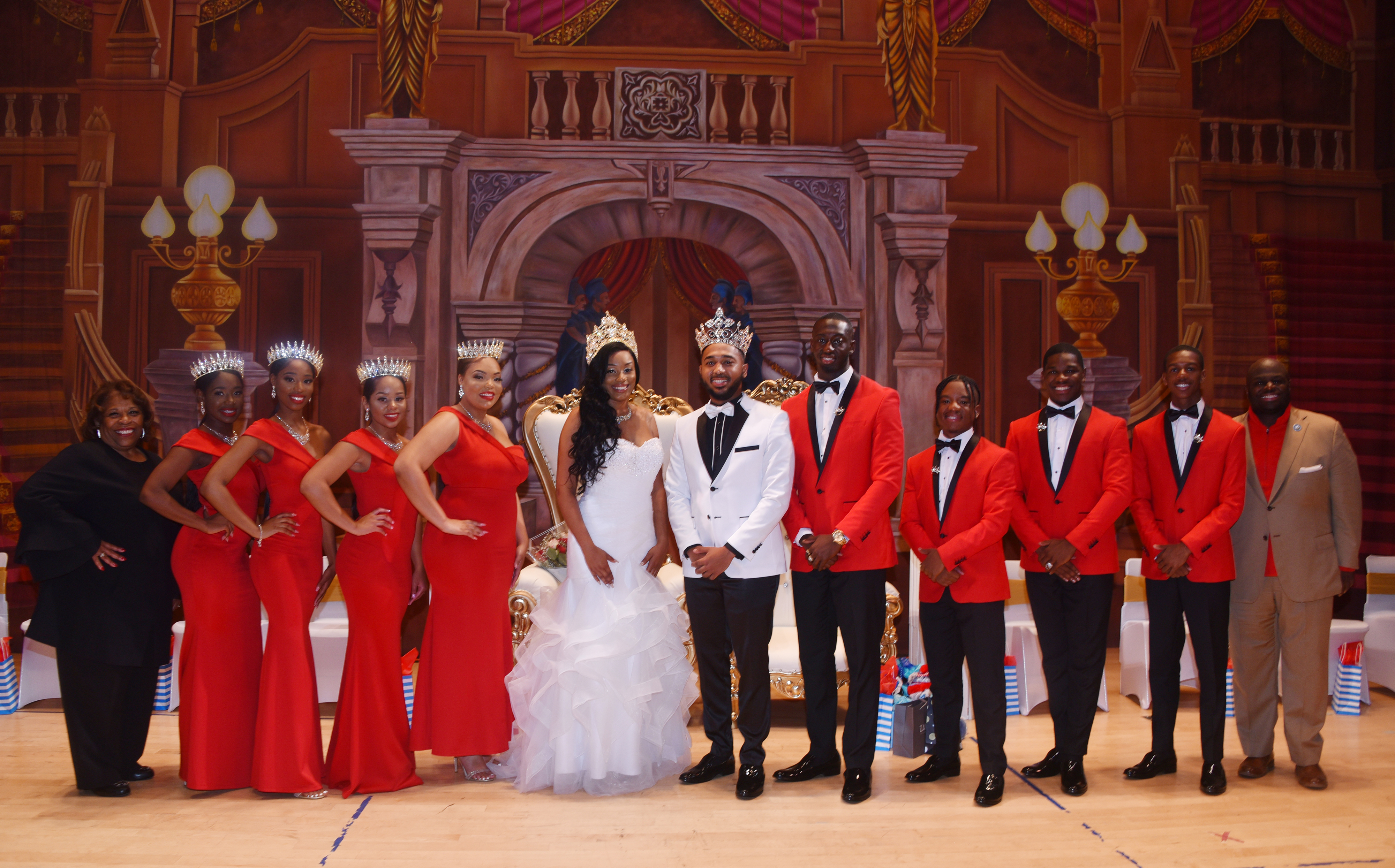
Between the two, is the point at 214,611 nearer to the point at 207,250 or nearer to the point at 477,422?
the point at 477,422

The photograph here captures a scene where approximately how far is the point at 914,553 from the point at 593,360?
139 centimetres

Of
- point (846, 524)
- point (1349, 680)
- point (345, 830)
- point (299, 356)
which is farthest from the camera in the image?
point (1349, 680)

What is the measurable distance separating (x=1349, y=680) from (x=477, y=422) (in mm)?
4354

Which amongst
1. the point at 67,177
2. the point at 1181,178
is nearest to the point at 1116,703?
the point at 1181,178

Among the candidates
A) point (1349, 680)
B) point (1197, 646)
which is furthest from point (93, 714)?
point (1349, 680)

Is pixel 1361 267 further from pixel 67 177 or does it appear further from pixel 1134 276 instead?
pixel 67 177

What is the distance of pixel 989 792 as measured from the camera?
12.0 ft

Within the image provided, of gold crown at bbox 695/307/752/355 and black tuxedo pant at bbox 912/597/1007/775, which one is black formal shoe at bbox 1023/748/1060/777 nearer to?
black tuxedo pant at bbox 912/597/1007/775

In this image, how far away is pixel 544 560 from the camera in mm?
5051

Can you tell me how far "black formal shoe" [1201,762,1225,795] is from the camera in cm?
378

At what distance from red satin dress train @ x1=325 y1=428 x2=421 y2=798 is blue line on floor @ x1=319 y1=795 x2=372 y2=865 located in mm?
71

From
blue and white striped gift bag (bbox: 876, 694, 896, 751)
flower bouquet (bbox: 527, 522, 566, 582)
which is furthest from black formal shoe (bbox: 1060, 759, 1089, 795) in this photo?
flower bouquet (bbox: 527, 522, 566, 582)

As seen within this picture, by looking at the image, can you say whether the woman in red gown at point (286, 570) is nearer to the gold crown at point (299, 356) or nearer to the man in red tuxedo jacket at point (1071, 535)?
the gold crown at point (299, 356)

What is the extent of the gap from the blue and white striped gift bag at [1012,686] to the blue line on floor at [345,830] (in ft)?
9.66
